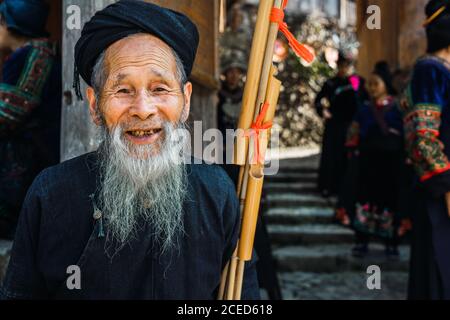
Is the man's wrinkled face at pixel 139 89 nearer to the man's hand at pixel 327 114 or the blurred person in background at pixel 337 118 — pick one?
the blurred person in background at pixel 337 118

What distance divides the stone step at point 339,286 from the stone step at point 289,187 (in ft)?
6.73

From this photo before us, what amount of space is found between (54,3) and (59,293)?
10.5ft

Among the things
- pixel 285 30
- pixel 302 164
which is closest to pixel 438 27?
pixel 285 30

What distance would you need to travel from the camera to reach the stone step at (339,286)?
15.0 ft

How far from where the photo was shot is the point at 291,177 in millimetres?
7695

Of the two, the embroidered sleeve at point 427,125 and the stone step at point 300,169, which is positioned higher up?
the stone step at point 300,169

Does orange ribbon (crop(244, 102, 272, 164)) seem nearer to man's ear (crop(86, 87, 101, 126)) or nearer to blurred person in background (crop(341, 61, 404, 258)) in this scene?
man's ear (crop(86, 87, 101, 126))

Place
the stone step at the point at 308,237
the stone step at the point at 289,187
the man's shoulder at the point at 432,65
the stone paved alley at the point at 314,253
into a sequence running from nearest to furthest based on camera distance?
the man's shoulder at the point at 432,65
the stone paved alley at the point at 314,253
the stone step at the point at 308,237
the stone step at the point at 289,187

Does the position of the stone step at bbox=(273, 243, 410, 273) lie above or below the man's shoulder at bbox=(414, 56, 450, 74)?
below

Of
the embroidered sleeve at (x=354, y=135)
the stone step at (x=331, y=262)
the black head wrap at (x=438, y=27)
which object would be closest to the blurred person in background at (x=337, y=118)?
the embroidered sleeve at (x=354, y=135)

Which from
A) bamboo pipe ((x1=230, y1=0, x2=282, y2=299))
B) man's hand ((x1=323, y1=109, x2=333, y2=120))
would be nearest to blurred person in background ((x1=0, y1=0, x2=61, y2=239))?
bamboo pipe ((x1=230, y1=0, x2=282, y2=299))

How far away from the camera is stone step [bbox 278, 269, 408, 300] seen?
15.0 feet

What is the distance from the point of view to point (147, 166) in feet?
5.69

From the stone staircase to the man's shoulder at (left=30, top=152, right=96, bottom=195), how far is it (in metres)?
3.15
